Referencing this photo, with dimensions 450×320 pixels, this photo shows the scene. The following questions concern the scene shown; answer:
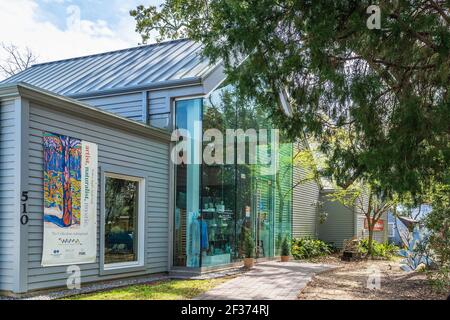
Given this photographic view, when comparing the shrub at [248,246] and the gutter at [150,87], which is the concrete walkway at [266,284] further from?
the gutter at [150,87]

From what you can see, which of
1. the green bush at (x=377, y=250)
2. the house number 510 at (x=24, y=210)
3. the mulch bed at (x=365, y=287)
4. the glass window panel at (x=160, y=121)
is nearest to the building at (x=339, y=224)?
the green bush at (x=377, y=250)

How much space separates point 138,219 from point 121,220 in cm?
51

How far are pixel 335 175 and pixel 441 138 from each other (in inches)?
77.2

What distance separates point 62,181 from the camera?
324 inches

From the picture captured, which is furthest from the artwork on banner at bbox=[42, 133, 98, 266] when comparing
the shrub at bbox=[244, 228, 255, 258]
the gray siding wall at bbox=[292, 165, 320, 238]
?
the gray siding wall at bbox=[292, 165, 320, 238]

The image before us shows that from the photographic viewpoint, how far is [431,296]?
9312 mm

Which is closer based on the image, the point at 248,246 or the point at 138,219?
the point at 138,219

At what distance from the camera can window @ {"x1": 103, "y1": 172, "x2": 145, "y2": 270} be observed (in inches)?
378

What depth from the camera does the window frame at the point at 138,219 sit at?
30.3 feet

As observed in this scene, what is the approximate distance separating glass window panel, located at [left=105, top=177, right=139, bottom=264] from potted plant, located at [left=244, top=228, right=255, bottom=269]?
3.71 meters

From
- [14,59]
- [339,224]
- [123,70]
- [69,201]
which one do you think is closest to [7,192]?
[69,201]

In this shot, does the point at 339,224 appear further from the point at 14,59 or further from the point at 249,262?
the point at 14,59

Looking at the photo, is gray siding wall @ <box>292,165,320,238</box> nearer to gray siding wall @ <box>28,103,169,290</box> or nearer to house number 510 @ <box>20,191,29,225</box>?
gray siding wall @ <box>28,103,169,290</box>

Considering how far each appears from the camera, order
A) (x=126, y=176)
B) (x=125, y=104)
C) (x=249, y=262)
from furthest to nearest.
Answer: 1. (x=249, y=262)
2. (x=125, y=104)
3. (x=126, y=176)
